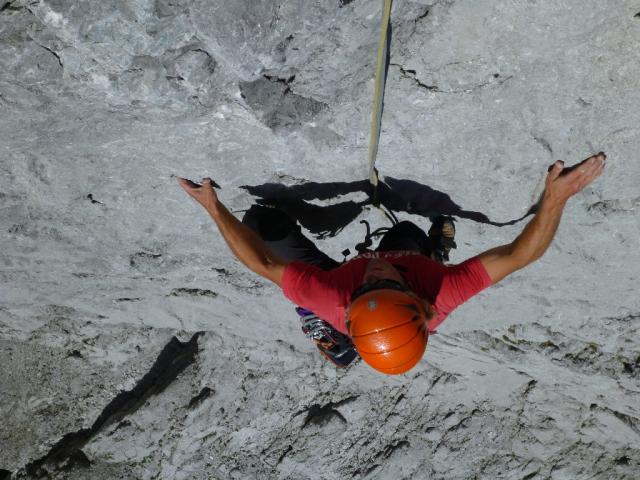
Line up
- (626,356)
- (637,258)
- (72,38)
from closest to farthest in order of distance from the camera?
1. (72,38)
2. (637,258)
3. (626,356)

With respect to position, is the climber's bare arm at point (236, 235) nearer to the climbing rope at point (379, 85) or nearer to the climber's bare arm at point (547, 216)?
the climbing rope at point (379, 85)

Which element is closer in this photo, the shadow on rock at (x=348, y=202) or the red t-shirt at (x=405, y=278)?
the red t-shirt at (x=405, y=278)

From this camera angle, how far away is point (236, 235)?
2791 millimetres

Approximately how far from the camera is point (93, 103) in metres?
2.39

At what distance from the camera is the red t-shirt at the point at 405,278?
268 cm

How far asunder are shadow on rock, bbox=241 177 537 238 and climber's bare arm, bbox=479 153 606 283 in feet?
0.96

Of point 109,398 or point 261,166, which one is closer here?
point 261,166

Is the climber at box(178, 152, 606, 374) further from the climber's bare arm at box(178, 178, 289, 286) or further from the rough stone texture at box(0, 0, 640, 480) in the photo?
the rough stone texture at box(0, 0, 640, 480)

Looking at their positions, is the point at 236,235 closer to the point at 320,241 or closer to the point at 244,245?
the point at 244,245

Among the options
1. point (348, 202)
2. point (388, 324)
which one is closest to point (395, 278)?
point (388, 324)

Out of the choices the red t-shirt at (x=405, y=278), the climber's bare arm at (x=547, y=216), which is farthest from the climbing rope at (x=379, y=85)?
the climber's bare arm at (x=547, y=216)

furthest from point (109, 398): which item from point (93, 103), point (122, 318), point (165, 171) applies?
point (93, 103)

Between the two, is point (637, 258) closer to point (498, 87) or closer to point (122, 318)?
point (498, 87)

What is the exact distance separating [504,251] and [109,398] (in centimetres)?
442
